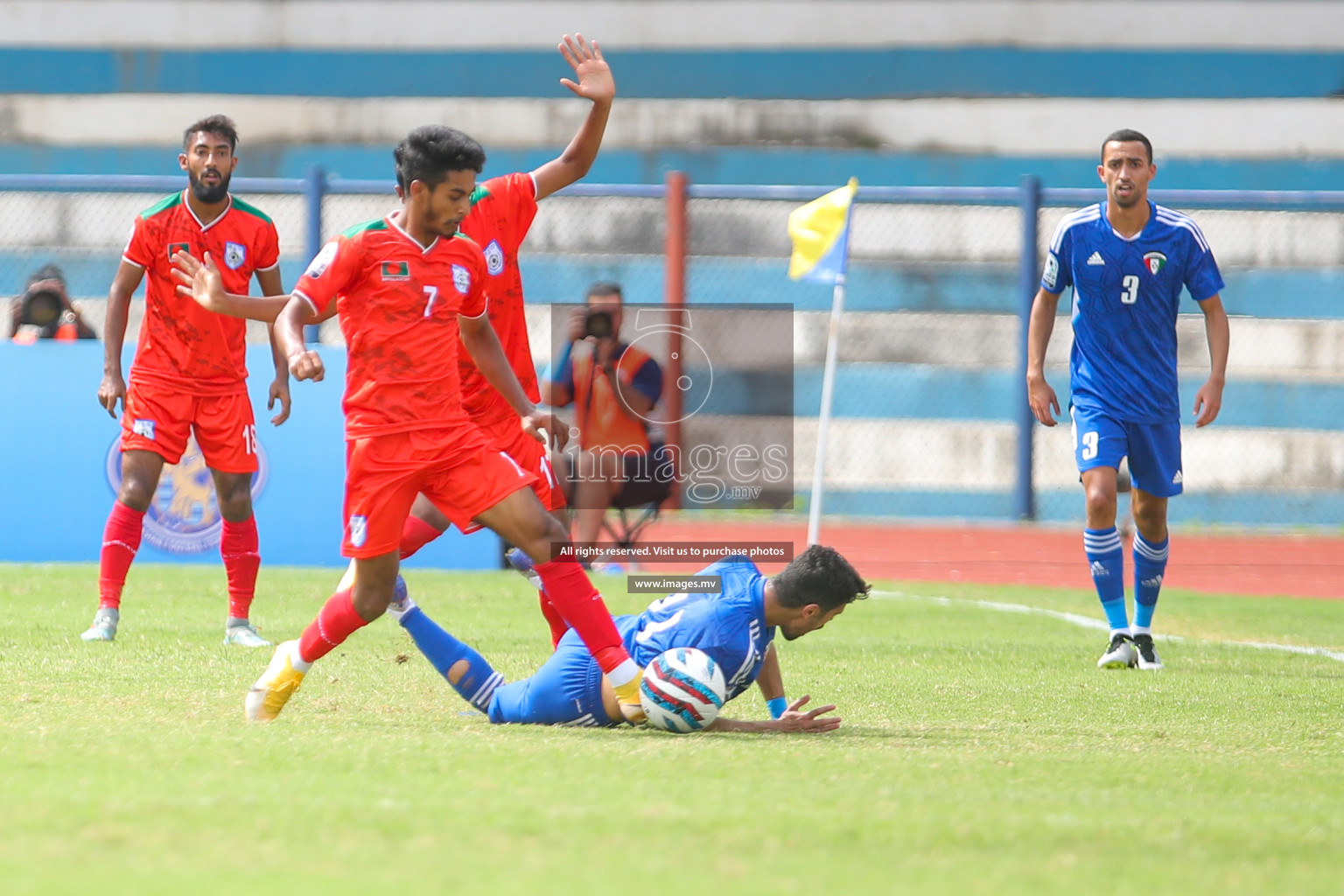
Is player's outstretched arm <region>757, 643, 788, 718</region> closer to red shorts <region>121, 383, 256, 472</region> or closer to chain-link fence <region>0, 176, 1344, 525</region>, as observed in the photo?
red shorts <region>121, 383, 256, 472</region>

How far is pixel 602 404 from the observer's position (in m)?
11.2

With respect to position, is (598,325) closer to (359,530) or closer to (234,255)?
(234,255)

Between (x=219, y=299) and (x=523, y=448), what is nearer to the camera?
(x=219, y=299)

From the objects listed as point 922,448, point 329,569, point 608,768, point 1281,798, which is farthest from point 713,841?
point 922,448

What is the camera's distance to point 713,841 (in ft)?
11.4

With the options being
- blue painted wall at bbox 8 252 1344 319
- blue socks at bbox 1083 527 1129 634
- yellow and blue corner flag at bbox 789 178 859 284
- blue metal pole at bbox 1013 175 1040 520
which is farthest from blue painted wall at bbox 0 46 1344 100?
blue socks at bbox 1083 527 1129 634

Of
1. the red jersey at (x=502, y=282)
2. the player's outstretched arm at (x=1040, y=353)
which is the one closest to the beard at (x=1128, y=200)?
the player's outstretched arm at (x=1040, y=353)

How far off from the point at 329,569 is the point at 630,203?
8632 millimetres

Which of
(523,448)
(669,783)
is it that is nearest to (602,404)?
(523,448)

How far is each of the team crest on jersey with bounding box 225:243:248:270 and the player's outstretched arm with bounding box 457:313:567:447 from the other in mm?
2342

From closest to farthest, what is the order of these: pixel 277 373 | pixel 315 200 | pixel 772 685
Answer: pixel 772 685 < pixel 277 373 < pixel 315 200

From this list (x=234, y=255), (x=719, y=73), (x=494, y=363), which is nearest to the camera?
(x=494, y=363)

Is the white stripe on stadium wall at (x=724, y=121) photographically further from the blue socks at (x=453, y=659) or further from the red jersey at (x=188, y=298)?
the blue socks at (x=453, y=659)

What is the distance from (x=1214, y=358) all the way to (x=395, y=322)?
13.4ft
